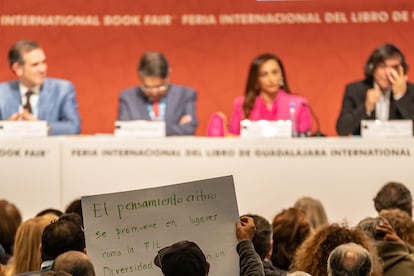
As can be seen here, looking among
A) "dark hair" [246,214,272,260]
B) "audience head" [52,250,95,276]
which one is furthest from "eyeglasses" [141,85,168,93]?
"audience head" [52,250,95,276]

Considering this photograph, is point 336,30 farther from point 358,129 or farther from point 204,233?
point 204,233

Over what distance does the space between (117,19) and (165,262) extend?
6706 mm

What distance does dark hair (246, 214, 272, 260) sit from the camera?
3588 millimetres

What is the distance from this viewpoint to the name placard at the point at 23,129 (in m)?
6.70

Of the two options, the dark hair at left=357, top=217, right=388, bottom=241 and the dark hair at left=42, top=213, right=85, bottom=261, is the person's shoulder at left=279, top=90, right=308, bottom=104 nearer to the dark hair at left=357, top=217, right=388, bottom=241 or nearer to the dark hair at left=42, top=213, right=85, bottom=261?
the dark hair at left=357, top=217, right=388, bottom=241

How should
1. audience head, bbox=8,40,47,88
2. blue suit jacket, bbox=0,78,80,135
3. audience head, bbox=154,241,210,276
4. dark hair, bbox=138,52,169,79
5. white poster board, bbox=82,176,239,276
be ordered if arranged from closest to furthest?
1. audience head, bbox=154,241,210,276
2. white poster board, bbox=82,176,239,276
3. dark hair, bbox=138,52,169,79
4. blue suit jacket, bbox=0,78,80,135
5. audience head, bbox=8,40,47,88

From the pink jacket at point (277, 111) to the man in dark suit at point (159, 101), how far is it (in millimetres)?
351

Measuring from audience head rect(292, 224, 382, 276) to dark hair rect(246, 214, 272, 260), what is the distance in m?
0.17

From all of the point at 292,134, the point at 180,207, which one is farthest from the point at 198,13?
the point at 180,207

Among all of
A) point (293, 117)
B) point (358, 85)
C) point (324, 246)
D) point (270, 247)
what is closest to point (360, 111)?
point (358, 85)

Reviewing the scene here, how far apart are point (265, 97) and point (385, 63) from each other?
949 millimetres

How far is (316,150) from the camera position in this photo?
6.44 meters

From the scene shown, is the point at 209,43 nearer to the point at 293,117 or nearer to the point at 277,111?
the point at 277,111

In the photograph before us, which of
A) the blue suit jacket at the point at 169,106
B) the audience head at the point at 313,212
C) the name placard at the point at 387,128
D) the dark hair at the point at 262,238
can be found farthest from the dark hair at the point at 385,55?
the dark hair at the point at 262,238
